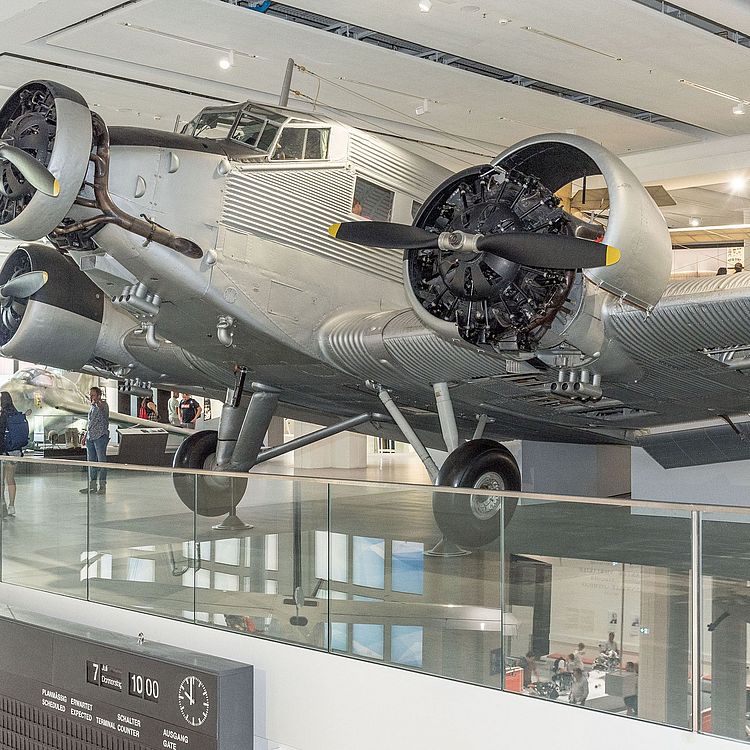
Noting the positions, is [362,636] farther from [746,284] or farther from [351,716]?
[746,284]

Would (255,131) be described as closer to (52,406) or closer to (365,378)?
(365,378)

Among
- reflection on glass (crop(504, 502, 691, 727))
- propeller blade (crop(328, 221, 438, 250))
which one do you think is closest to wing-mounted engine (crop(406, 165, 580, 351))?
propeller blade (crop(328, 221, 438, 250))

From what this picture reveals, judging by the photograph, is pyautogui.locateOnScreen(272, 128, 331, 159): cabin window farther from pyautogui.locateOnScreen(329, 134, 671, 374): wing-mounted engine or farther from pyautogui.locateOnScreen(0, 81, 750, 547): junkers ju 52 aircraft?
pyautogui.locateOnScreen(329, 134, 671, 374): wing-mounted engine

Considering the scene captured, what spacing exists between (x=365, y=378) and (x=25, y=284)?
345 cm

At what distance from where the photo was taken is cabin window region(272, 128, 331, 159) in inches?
320

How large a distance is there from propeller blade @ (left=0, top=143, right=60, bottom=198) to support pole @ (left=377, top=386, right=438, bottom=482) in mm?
3312

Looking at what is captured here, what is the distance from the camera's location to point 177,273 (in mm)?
7559

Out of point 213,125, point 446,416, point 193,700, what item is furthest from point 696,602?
point 213,125

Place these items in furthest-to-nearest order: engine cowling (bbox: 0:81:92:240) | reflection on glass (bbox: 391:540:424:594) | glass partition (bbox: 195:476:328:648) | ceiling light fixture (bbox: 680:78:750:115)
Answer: ceiling light fixture (bbox: 680:78:750:115) < engine cowling (bbox: 0:81:92:240) < glass partition (bbox: 195:476:328:648) < reflection on glass (bbox: 391:540:424:594)

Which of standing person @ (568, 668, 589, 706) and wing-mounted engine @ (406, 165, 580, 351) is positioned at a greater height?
wing-mounted engine @ (406, 165, 580, 351)

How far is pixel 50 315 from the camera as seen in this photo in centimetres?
995

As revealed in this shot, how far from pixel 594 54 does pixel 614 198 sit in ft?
19.0

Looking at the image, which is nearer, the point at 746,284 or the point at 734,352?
the point at 746,284

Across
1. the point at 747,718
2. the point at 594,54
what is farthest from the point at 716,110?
the point at 747,718
